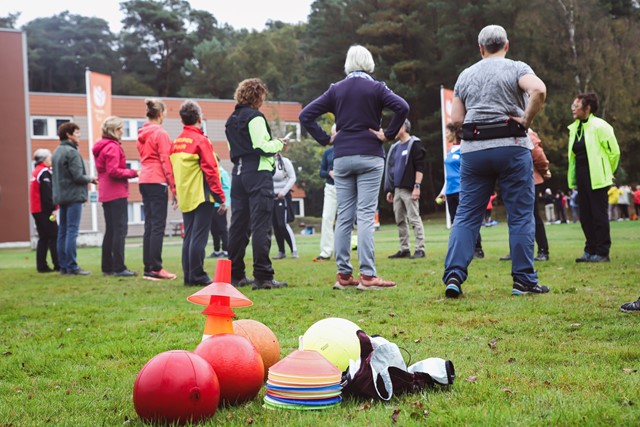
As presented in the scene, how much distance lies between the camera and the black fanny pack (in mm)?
6289

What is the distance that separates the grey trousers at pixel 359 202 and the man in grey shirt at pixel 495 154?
1.02m

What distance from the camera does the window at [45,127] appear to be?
2093 inches

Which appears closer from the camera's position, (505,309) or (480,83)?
(505,309)

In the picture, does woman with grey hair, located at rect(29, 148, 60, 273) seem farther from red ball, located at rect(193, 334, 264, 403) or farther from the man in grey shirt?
red ball, located at rect(193, 334, 264, 403)

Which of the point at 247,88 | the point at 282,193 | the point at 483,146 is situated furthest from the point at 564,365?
the point at 282,193

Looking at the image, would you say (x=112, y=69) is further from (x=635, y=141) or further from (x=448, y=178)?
(x=448, y=178)

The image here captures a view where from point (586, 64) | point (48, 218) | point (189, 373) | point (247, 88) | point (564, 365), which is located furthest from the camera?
point (586, 64)

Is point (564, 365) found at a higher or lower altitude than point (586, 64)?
lower

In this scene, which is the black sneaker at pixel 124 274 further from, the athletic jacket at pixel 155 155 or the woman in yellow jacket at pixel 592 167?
the woman in yellow jacket at pixel 592 167

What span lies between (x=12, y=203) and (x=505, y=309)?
1421 inches

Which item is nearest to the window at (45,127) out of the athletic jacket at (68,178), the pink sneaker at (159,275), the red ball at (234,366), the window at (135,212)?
the window at (135,212)

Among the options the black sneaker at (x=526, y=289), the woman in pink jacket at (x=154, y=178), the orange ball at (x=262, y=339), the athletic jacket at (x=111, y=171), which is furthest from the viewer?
the athletic jacket at (x=111, y=171)

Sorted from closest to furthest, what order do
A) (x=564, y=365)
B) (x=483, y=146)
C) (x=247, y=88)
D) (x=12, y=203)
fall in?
(x=564, y=365) → (x=483, y=146) → (x=247, y=88) → (x=12, y=203)

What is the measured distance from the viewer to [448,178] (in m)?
11.4
